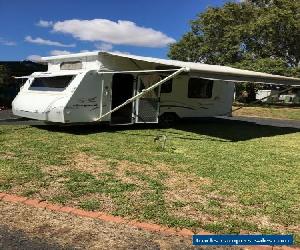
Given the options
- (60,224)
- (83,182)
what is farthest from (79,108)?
(60,224)

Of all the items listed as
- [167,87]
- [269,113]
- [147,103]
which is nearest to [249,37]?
[269,113]

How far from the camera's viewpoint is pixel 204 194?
7.14 meters

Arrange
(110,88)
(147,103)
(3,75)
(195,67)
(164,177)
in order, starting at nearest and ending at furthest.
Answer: (164,177) → (195,67) → (110,88) → (147,103) → (3,75)

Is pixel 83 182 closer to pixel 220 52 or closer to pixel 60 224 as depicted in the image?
pixel 60 224

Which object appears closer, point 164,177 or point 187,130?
point 164,177

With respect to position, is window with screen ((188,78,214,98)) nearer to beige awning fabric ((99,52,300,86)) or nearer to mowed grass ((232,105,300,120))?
beige awning fabric ((99,52,300,86))

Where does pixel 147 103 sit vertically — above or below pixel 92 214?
above

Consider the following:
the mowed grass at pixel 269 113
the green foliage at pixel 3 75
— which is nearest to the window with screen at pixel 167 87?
the mowed grass at pixel 269 113

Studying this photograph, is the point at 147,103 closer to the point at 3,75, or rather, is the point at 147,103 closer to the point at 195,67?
the point at 195,67

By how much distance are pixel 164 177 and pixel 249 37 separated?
30116 millimetres

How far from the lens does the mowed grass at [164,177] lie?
6.19 m

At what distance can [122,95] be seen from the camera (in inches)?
587

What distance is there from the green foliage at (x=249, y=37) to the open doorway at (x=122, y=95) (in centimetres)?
1984

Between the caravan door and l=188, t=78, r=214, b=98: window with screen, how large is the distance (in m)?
1.89
